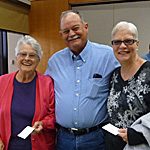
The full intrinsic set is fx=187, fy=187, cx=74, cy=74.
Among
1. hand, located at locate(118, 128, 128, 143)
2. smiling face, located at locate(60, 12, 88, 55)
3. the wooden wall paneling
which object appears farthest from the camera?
the wooden wall paneling

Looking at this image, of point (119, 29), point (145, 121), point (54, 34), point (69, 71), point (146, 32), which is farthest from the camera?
point (54, 34)

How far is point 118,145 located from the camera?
1.43 metres

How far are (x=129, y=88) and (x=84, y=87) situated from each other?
0.44 m

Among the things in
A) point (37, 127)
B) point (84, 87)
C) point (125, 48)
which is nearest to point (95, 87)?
point (84, 87)

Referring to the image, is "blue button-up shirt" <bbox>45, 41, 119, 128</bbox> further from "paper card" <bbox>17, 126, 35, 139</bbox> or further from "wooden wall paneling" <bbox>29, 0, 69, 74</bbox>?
"wooden wall paneling" <bbox>29, 0, 69, 74</bbox>

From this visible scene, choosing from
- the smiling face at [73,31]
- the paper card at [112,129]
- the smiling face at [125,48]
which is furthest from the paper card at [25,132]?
the smiling face at [125,48]

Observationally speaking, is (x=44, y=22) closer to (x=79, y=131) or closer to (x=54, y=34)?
(x=54, y=34)

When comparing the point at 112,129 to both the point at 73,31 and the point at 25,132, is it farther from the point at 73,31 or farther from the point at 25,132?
the point at 73,31

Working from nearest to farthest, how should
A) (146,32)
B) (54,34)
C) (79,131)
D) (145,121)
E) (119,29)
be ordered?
(145,121), (119,29), (79,131), (146,32), (54,34)

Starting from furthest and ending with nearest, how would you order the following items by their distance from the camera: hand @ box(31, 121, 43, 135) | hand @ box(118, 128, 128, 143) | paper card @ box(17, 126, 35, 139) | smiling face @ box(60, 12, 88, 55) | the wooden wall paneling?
the wooden wall paneling, smiling face @ box(60, 12, 88, 55), hand @ box(31, 121, 43, 135), paper card @ box(17, 126, 35, 139), hand @ box(118, 128, 128, 143)

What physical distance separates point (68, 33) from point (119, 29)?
54cm

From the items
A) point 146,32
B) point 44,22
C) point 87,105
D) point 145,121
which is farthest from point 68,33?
point 44,22

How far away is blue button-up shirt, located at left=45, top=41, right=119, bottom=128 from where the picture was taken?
165 cm

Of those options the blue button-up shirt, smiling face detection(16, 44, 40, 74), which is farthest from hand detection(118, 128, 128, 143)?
smiling face detection(16, 44, 40, 74)
